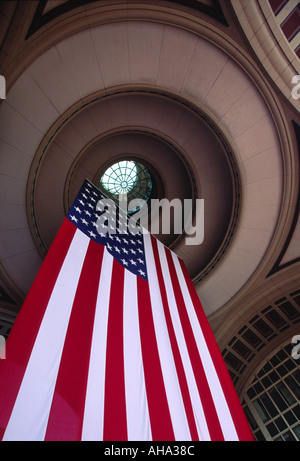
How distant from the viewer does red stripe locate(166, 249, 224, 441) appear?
3128 mm

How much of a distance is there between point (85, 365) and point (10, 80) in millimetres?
5900

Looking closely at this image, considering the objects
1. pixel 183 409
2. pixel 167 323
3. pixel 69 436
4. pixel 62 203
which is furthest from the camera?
pixel 62 203

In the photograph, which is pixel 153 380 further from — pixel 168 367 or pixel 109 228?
pixel 109 228

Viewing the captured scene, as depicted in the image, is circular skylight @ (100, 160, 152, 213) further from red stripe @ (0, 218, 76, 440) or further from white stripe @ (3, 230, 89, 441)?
white stripe @ (3, 230, 89, 441)

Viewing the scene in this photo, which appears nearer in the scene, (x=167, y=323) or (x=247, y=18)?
(x=167, y=323)

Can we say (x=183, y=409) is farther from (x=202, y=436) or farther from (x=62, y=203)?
(x=62, y=203)

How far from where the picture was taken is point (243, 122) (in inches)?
272

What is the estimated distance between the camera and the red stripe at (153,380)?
2.67 meters

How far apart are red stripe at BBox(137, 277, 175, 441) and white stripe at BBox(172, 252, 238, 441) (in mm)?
943

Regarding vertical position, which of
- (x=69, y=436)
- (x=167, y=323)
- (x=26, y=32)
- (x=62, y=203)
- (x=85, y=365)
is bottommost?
(x=69, y=436)

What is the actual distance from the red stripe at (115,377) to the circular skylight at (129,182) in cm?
651

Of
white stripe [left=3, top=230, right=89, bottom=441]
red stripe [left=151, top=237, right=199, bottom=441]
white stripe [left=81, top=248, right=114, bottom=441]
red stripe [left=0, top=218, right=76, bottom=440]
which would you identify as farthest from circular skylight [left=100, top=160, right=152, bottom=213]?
white stripe [left=3, top=230, right=89, bottom=441]

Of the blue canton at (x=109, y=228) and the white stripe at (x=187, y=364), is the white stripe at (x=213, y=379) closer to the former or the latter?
the white stripe at (x=187, y=364)

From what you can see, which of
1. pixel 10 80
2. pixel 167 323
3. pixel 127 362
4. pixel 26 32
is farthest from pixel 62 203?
pixel 127 362
